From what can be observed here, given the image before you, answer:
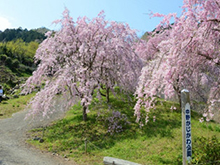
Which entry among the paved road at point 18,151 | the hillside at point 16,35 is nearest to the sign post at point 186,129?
the paved road at point 18,151

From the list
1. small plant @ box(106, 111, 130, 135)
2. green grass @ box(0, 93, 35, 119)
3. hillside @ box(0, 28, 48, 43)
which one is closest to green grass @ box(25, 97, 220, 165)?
small plant @ box(106, 111, 130, 135)

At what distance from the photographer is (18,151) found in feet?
23.9

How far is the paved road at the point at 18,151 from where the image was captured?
6.43m

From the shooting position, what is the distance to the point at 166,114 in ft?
38.4

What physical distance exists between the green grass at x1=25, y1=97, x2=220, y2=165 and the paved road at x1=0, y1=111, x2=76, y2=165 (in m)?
0.49

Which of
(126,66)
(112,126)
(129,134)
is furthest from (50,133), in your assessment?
(126,66)

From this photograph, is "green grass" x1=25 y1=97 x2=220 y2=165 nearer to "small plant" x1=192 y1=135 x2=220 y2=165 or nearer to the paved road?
the paved road

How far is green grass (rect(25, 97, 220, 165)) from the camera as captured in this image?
22.9 ft

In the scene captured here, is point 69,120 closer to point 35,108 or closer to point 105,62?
point 35,108

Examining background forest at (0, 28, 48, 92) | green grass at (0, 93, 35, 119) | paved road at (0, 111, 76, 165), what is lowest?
paved road at (0, 111, 76, 165)

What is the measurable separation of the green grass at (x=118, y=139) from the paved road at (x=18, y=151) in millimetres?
486

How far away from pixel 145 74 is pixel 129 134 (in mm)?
4132

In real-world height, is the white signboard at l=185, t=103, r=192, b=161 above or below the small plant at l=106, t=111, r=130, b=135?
above

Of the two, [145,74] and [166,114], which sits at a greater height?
[145,74]
